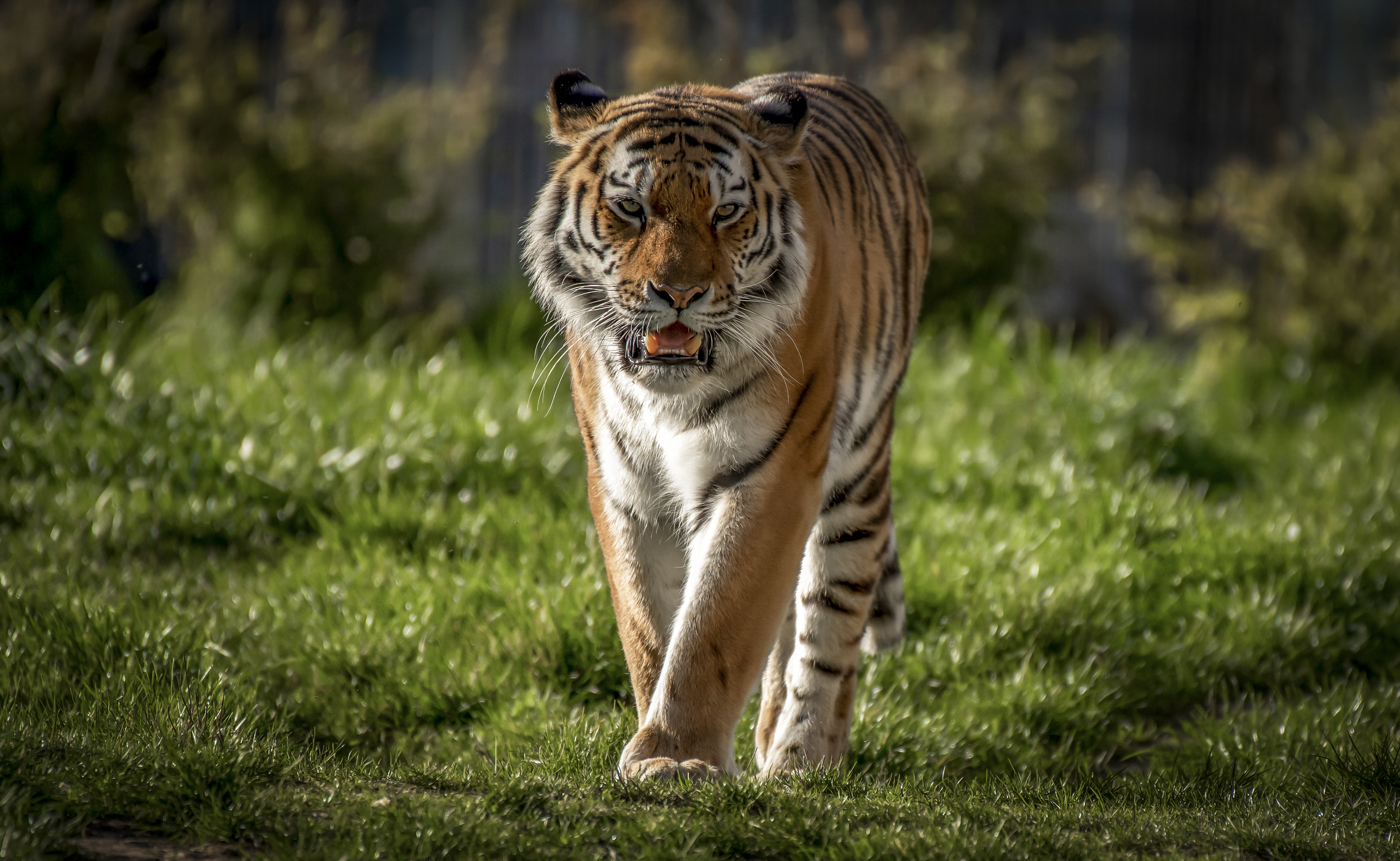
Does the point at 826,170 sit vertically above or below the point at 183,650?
above

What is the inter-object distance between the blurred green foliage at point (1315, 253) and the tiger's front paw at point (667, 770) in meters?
6.47

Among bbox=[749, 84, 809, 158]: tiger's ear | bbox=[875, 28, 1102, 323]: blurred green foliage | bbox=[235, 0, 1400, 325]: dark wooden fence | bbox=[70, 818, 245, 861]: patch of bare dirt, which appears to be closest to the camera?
Result: bbox=[70, 818, 245, 861]: patch of bare dirt

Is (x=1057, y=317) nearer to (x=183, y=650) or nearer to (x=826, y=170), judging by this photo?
(x=826, y=170)

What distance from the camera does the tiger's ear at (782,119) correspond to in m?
3.20

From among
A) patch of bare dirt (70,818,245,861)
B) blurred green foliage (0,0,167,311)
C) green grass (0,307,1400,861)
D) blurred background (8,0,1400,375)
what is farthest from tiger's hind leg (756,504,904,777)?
blurred green foliage (0,0,167,311)

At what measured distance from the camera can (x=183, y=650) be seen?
12.6ft

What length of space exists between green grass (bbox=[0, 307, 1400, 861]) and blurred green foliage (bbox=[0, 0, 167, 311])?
47 centimetres

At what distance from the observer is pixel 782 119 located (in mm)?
3207

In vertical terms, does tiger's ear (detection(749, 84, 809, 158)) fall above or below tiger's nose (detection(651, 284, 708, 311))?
above

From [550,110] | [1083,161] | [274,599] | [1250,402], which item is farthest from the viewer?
[1083,161]

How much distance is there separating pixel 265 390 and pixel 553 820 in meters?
3.81

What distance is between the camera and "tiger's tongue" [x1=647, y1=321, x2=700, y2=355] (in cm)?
295

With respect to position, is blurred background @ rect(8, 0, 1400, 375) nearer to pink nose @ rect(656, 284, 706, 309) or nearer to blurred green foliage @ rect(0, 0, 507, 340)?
blurred green foliage @ rect(0, 0, 507, 340)

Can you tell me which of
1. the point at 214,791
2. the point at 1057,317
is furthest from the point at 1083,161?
the point at 214,791
